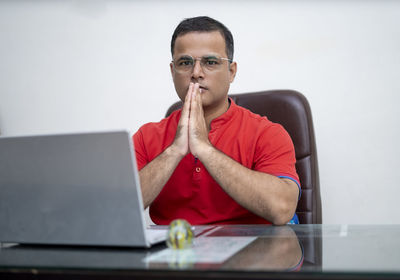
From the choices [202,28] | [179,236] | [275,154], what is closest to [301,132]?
[275,154]

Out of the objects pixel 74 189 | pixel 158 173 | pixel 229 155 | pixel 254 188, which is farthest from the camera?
pixel 229 155

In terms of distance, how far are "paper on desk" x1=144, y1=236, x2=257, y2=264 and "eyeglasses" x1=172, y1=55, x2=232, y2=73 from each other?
81 centimetres

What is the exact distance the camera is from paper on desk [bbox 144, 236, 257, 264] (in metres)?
0.71

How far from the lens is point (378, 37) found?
6.95ft

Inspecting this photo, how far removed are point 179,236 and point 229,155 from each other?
786mm

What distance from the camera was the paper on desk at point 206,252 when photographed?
0.71 metres

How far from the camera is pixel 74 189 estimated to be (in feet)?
2.68

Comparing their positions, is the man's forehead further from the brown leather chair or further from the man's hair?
the brown leather chair

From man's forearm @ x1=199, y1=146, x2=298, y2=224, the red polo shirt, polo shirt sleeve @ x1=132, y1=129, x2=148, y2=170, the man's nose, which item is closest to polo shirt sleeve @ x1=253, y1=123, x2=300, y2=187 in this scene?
the red polo shirt

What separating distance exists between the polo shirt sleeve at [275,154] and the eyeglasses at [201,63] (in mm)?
304

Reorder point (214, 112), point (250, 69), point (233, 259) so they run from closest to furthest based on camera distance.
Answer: point (233, 259), point (214, 112), point (250, 69)

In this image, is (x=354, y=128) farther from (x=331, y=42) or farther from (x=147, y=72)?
(x=147, y=72)

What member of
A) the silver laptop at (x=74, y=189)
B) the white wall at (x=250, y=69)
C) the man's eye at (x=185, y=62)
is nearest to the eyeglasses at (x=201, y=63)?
the man's eye at (x=185, y=62)

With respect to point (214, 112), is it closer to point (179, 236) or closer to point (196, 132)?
point (196, 132)
